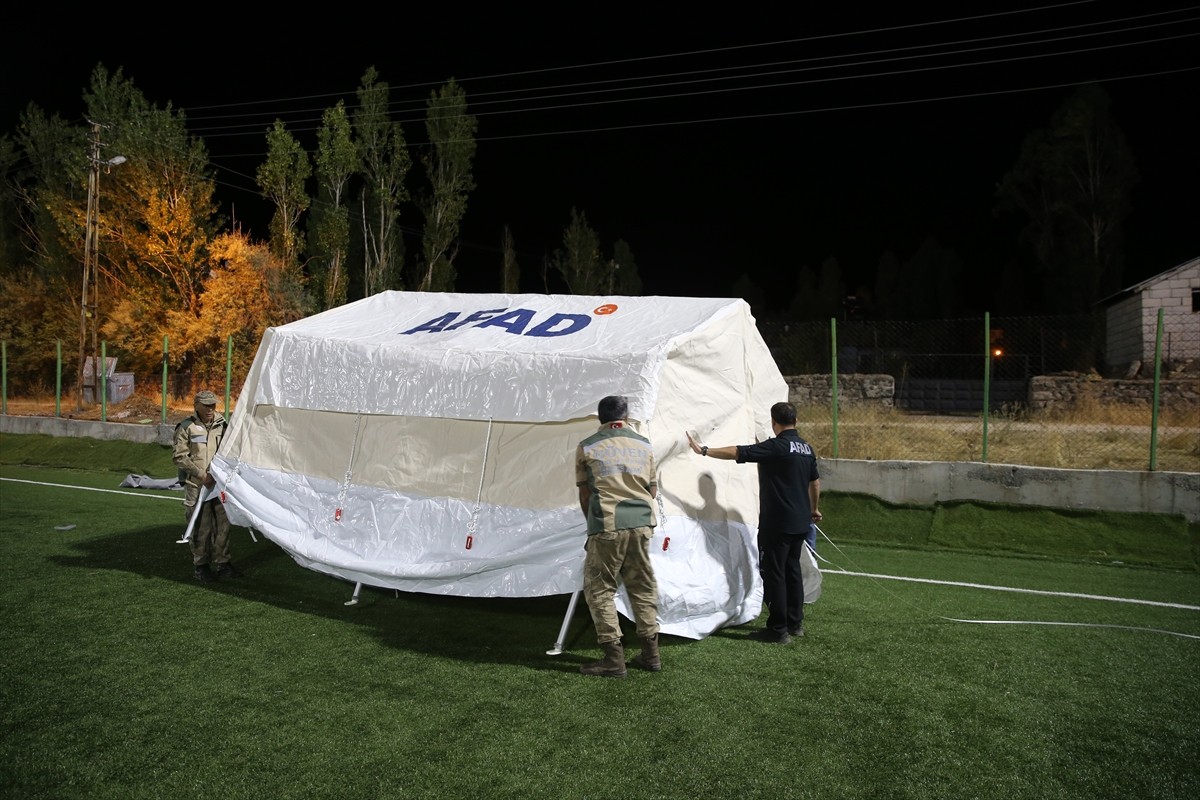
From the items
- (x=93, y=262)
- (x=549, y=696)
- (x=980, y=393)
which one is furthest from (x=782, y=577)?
(x=93, y=262)

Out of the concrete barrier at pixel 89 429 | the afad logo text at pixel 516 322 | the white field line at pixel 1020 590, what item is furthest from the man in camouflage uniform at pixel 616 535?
the concrete barrier at pixel 89 429

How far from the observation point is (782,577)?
6.02 meters

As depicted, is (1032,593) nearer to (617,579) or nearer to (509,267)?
(617,579)

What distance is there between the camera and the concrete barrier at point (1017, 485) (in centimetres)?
977

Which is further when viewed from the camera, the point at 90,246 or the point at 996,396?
the point at 90,246

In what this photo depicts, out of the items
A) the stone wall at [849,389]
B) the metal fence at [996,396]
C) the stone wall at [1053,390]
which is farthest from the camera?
the stone wall at [849,389]

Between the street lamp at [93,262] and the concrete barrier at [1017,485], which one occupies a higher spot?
the street lamp at [93,262]

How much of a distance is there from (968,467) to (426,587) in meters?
7.35

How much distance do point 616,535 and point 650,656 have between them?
2.72 feet

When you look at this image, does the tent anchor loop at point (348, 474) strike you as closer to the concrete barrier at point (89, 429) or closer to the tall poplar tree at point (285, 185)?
the concrete barrier at point (89, 429)

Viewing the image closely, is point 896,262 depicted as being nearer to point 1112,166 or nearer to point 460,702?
point 1112,166

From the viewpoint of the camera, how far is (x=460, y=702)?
15.6ft

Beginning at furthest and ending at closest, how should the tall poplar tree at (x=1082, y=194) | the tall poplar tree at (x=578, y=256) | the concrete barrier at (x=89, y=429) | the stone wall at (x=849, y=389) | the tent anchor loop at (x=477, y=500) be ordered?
the tall poplar tree at (x=578, y=256) → the tall poplar tree at (x=1082, y=194) → the stone wall at (x=849, y=389) → the concrete barrier at (x=89, y=429) → the tent anchor loop at (x=477, y=500)

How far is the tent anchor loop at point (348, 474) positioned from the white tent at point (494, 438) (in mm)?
15
